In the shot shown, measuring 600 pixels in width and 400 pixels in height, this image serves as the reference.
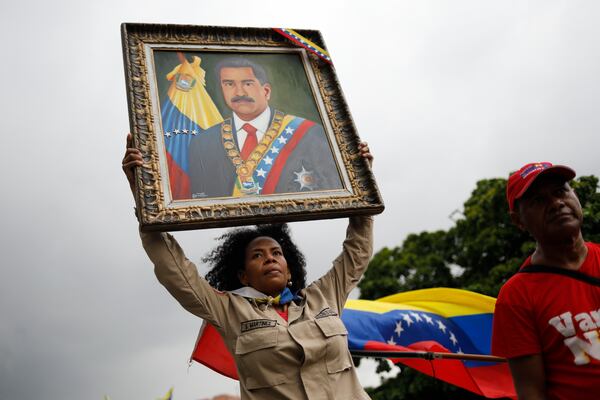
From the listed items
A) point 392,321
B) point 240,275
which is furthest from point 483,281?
point 240,275

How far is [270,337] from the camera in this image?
141 inches

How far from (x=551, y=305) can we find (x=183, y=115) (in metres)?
2.32

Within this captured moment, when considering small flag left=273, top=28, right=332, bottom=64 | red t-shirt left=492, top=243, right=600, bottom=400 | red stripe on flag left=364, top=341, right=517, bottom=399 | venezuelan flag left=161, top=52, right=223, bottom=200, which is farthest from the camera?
red stripe on flag left=364, top=341, right=517, bottom=399

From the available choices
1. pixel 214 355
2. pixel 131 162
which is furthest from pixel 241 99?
pixel 214 355

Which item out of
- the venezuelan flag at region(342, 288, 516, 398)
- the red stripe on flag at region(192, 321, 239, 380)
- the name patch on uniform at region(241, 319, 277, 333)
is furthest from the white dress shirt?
the venezuelan flag at region(342, 288, 516, 398)

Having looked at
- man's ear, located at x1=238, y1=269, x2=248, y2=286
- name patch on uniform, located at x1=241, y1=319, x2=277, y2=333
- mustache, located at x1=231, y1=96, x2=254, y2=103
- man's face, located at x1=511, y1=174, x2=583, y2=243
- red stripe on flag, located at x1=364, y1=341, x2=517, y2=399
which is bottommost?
red stripe on flag, located at x1=364, y1=341, x2=517, y2=399

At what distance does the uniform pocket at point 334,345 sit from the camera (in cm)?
365

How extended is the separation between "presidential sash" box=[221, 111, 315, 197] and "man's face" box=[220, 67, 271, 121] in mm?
117

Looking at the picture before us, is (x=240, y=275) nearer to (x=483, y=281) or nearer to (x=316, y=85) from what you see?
(x=316, y=85)

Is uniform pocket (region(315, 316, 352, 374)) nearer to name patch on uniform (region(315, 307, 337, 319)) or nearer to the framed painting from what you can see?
name patch on uniform (region(315, 307, 337, 319))

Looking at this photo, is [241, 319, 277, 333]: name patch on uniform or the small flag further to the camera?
the small flag

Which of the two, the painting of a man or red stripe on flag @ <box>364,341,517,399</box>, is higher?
the painting of a man

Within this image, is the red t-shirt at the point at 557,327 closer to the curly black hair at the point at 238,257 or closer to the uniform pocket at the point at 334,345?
the uniform pocket at the point at 334,345

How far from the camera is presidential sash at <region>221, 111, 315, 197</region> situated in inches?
146
